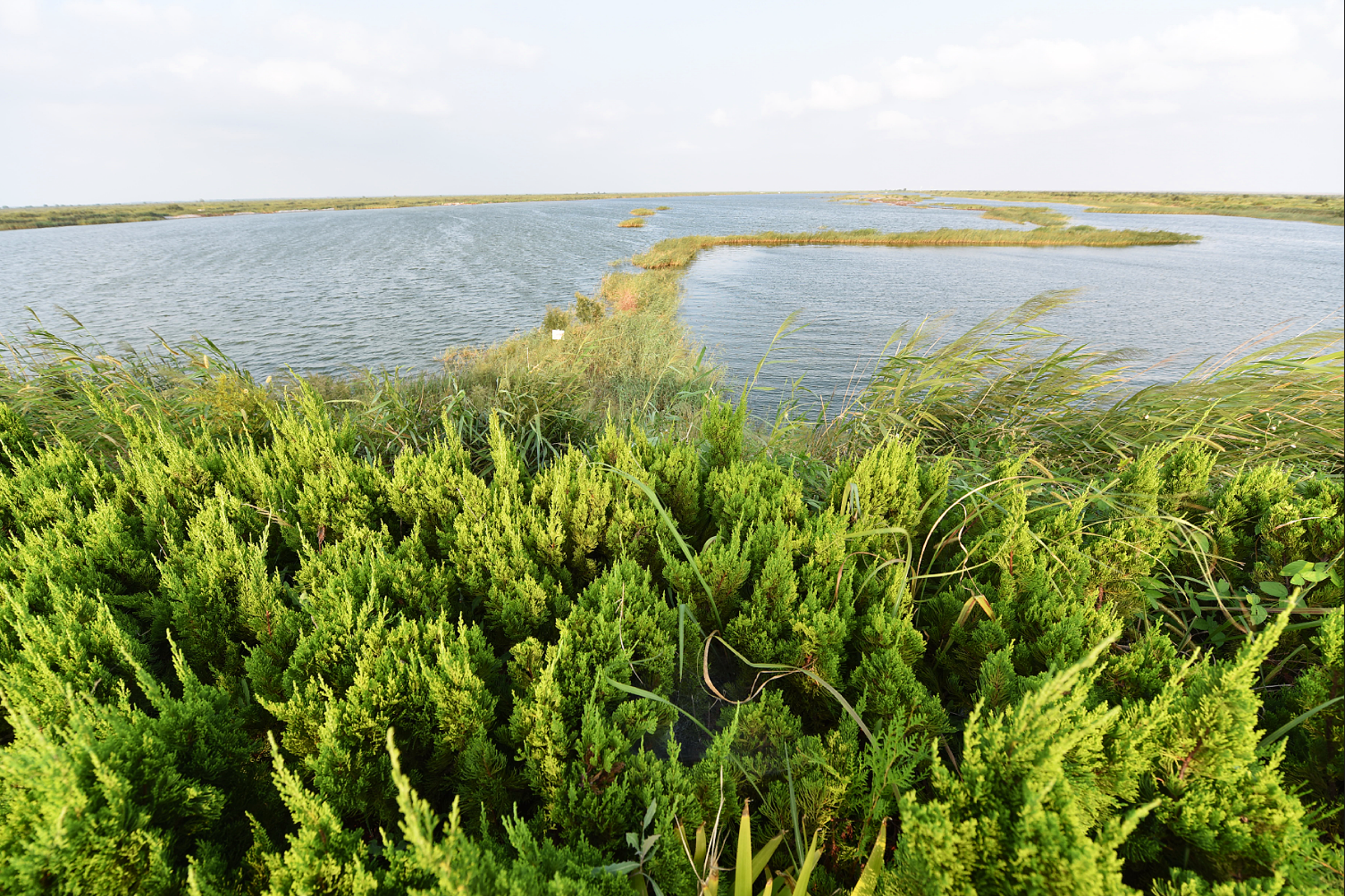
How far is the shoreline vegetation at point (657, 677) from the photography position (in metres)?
1.05

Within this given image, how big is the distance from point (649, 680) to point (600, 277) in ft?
86.5

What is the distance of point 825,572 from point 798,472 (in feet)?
4.45

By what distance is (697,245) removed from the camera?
33.8 m

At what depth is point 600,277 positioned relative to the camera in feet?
85.2

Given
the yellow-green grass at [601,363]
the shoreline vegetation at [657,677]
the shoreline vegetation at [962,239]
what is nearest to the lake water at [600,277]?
the yellow-green grass at [601,363]

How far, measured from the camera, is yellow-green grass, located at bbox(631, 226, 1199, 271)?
37.2m

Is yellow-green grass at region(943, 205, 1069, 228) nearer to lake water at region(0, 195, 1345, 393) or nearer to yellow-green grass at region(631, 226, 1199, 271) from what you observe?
yellow-green grass at region(631, 226, 1199, 271)

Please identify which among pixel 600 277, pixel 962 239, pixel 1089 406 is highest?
pixel 962 239

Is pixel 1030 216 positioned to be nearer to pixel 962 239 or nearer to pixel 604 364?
pixel 962 239

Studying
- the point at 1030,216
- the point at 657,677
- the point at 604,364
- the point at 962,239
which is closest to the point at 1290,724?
the point at 657,677

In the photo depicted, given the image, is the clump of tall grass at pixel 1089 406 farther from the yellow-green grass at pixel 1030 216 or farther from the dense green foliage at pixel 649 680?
the yellow-green grass at pixel 1030 216

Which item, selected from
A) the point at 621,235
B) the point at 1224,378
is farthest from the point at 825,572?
the point at 621,235

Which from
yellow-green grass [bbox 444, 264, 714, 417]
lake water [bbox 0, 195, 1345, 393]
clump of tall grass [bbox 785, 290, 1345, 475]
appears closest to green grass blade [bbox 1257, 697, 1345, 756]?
clump of tall grass [bbox 785, 290, 1345, 475]

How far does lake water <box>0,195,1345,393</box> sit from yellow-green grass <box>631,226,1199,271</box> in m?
2.24
